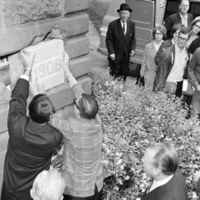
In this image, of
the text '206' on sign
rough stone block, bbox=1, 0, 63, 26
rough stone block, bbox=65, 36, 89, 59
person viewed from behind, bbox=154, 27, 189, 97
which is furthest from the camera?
person viewed from behind, bbox=154, 27, 189, 97

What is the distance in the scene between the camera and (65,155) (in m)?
3.35

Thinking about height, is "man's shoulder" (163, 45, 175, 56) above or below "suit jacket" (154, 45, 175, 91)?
above

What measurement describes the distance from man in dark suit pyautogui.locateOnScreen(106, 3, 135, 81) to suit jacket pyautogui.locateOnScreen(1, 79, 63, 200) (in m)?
3.59

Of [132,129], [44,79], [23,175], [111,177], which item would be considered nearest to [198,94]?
[132,129]

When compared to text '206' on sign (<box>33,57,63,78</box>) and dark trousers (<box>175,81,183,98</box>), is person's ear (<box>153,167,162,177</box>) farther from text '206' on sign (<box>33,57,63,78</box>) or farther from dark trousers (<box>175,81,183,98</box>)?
dark trousers (<box>175,81,183,98</box>)

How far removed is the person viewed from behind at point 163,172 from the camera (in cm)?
280

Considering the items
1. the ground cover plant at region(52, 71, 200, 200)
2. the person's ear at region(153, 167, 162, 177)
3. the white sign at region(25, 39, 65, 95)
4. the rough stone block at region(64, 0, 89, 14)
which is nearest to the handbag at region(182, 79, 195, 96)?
the ground cover plant at region(52, 71, 200, 200)

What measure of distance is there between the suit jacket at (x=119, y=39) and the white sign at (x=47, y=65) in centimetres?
228

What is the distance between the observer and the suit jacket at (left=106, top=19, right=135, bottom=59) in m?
6.67

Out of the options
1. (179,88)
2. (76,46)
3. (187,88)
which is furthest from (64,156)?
(179,88)

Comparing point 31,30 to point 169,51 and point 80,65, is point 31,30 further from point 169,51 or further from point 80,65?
point 169,51

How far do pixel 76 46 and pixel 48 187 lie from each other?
258cm

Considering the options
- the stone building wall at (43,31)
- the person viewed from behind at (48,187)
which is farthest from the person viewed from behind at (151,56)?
the person viewed from behind at (48,187)

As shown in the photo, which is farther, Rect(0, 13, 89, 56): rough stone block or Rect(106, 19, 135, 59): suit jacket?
Rect(106, 19, 135, 59): suit jacket
